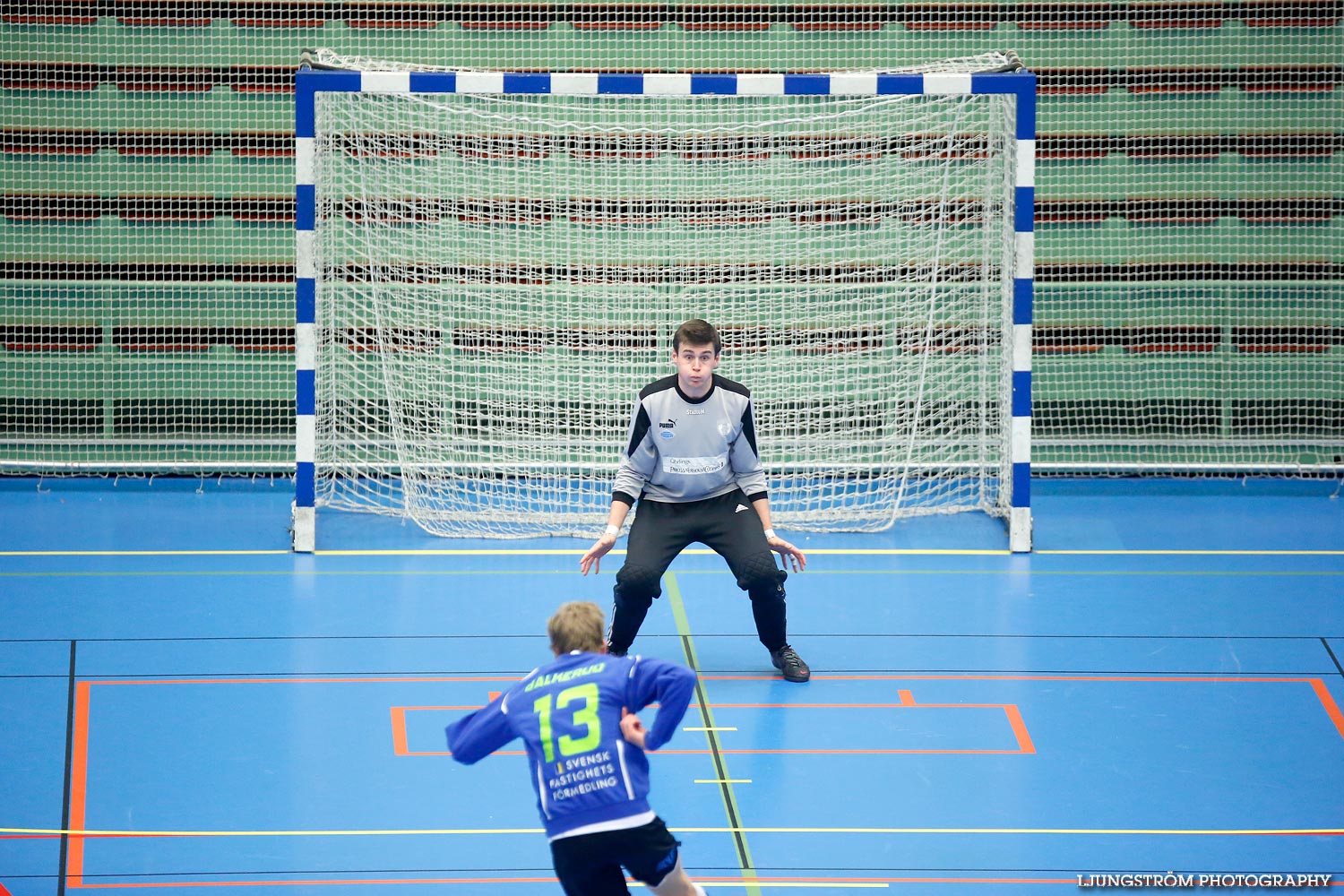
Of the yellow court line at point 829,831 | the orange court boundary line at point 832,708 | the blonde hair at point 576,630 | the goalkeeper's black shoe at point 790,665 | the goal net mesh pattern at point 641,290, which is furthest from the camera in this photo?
the goal net mesh pattern at point 641,290

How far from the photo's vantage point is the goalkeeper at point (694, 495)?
6.84m

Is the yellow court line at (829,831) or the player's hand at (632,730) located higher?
the player's hand at (632,730)

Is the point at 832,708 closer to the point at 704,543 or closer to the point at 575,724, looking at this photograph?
the point at 704,543

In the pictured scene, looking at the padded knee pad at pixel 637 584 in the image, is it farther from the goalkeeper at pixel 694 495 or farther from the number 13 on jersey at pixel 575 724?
the number 13 on jersey at pixel 575 724

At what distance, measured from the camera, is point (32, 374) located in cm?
1169

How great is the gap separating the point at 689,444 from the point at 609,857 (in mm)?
3055

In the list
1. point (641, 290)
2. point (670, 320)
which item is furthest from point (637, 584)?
point (641, 290)

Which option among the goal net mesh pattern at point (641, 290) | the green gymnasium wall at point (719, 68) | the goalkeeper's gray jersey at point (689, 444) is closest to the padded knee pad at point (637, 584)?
the goalkeeper's gray jersey at point (689, 444)

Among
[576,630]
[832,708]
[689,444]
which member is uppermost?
[689,444]

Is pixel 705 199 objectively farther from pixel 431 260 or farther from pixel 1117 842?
pixel 1117 842

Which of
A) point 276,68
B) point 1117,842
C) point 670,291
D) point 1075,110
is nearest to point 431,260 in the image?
point 670,291

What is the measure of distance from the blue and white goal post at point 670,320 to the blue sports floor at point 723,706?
1.64ft

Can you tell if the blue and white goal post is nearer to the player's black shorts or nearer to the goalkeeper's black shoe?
the goalkeeper's black shoe

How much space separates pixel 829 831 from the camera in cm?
560
